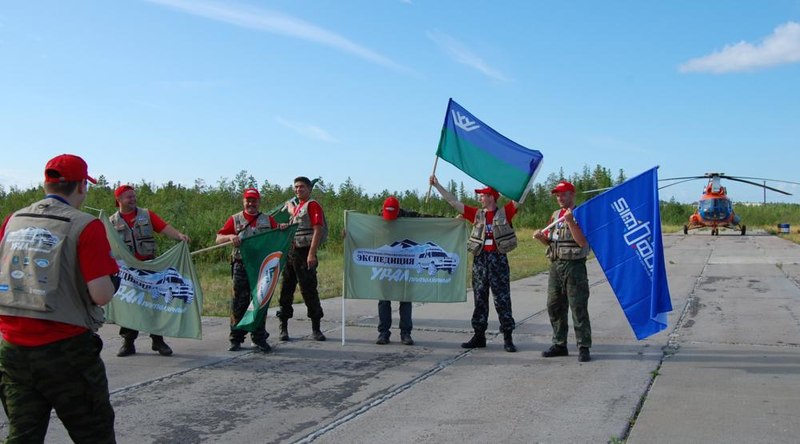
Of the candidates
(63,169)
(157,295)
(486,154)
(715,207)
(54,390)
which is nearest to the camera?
(54,390)

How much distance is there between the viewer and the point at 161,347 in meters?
8.32

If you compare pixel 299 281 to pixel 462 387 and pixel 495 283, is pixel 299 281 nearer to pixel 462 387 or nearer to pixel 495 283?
pixel 495 283

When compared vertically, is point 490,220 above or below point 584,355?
above

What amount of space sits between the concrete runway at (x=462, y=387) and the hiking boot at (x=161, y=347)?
0.09 m

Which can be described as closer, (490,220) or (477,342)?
(490,220)

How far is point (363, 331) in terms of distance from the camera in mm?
9969

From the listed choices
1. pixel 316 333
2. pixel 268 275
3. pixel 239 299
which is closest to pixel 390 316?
pixel 316 333

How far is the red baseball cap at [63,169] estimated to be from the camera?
12.4ft

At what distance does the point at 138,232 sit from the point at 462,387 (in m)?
4.34

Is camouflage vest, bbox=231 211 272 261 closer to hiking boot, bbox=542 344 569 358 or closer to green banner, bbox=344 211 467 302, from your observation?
green banner, bbox=344 211 467 302

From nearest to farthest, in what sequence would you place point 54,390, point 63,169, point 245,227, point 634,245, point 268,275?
1. point 54,390
2. point 63,169
3. point 634,245
4. point 268,275
5. point 245,227

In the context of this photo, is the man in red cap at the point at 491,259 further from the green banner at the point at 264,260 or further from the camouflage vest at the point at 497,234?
the green banner at the point at 264,260

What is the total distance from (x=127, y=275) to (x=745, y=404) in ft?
21.9

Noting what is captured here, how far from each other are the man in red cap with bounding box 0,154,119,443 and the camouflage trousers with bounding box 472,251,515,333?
544cm
